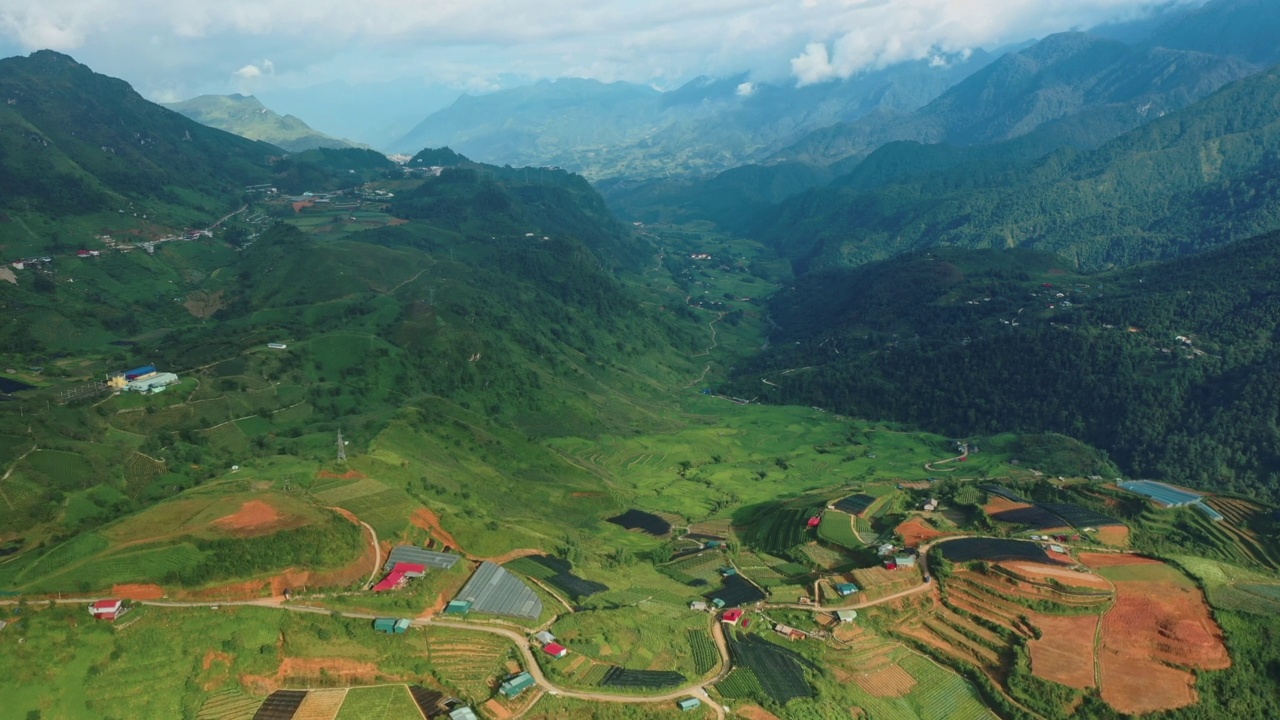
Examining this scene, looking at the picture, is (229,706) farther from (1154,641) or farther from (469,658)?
(1154,641)

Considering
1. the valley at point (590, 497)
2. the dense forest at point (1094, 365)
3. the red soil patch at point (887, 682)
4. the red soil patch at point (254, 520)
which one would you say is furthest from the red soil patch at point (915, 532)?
the dense forest at point (1094, 365)

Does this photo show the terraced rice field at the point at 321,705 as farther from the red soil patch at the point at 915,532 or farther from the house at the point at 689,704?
the red soil patch at the point at 915,532

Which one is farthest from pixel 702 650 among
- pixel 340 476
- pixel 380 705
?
pixel 340 476

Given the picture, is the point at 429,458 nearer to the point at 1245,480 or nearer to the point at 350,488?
the point at 350,488

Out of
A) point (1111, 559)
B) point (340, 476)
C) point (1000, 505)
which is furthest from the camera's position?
point (1000, 505)

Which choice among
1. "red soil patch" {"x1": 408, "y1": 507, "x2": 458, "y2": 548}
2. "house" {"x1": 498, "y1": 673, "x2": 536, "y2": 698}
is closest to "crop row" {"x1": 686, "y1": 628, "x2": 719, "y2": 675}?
"house" {"x1": 498, "y1": 673, "x2": 536, "y2": 698}

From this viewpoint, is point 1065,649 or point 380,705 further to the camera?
point 1065,649

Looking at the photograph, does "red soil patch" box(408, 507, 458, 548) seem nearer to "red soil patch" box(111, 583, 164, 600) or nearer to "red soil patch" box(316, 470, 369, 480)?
"red soil patch" box(316, 470, 369, 480)
